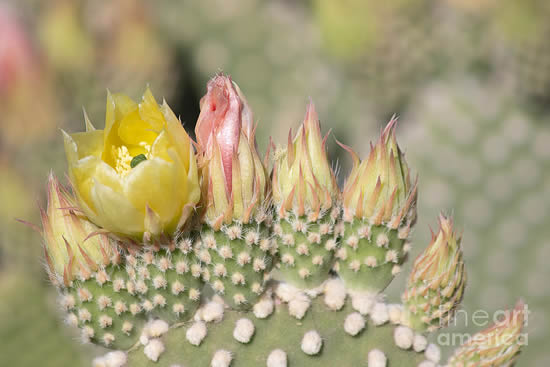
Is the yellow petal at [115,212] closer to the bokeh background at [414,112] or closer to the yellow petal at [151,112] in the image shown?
the yellow petal at [151,112]

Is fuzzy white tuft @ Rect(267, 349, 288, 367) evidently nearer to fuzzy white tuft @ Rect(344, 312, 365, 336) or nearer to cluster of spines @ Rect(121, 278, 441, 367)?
cluster of spines @ Rect(121, 278, 441, 367)

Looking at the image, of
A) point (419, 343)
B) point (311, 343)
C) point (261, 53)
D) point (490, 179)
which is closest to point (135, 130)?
point (311, 343)

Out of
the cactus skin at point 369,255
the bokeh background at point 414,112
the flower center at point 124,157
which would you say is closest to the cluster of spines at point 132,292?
the flower center at point 124,157

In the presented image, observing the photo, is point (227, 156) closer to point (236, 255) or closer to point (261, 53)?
point (236, 255)

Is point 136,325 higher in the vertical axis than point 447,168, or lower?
lower

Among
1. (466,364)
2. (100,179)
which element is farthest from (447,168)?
(100,179)

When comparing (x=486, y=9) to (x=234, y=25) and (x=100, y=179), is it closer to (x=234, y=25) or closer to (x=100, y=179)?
(x=234, y=25)

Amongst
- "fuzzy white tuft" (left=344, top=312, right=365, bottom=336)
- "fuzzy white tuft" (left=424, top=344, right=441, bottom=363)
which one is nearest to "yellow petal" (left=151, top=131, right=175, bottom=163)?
"fuzzy white tuft" (left=344, top=312, right=365, bottom=336)
